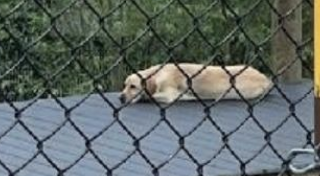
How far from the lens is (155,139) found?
12.0ft

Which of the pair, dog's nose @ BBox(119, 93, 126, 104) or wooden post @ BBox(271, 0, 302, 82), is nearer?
dog's nose @ BBox(119, 93, 126, 104)

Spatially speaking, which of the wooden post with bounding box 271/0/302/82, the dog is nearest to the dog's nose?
the dog

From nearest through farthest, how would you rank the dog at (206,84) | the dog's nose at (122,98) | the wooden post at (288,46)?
the dog's nose at (122,98) → the dog at (206,84) → the wooden post at (288,46)

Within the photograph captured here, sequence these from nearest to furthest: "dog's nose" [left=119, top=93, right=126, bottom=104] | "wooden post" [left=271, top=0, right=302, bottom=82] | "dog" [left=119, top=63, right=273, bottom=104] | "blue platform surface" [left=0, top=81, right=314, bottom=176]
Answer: "blue platform surface" [left=0, top=81, right=314, bottom=176]
"dog's nose" [left=119, top=93, right=126, bottom=104]
"dog" [left=119, top=63, right=273, bottom=104]
"wooden post" [left=271, top=0, right=302, bottom=82]

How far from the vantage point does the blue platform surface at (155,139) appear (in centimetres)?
316

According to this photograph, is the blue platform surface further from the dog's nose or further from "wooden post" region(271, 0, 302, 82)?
"wooden post" region(271, 0, 302, 82)

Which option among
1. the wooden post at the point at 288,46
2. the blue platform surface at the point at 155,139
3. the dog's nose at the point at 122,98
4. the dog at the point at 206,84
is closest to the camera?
the blue platform surface at the point at 155,139

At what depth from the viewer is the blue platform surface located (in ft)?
10.4

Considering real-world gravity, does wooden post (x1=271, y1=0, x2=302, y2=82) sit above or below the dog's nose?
below

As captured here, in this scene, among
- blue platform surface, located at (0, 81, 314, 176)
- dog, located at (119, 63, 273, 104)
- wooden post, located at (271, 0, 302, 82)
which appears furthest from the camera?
wooden post, located at (271, 0, 302, 82)

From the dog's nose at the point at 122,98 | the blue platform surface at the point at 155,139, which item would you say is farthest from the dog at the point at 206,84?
the blue platform surface at the point at 155,139

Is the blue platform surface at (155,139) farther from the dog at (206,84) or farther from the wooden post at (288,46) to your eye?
the wooden post at (288,46)

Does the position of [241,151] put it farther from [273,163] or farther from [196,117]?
[196,117]

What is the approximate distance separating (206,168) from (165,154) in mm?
263
